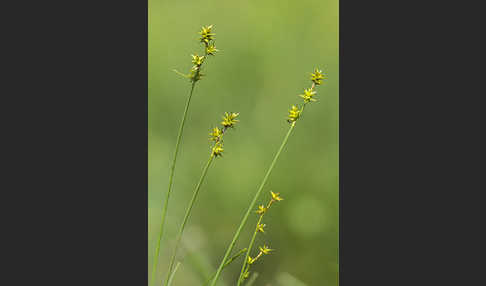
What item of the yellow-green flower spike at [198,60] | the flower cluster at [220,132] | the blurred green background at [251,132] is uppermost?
the blurred green background at [251,132]

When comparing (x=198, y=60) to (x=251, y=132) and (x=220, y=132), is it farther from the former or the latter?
(x=251, y=132)

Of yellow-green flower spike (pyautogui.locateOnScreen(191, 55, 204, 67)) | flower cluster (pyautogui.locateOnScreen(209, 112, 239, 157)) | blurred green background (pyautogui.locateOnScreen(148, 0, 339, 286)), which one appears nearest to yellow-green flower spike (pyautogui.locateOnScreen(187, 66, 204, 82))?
yellow-green flower spike (pyautogui.locateOnScreen(191, 55, 204, 67))

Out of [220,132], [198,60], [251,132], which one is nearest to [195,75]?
[198,60]

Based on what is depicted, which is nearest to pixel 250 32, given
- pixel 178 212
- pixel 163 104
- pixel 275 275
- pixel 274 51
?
pixel 274 51

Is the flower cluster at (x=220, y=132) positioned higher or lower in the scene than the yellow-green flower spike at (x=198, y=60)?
lower

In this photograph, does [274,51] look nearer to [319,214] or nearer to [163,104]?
[163,104]

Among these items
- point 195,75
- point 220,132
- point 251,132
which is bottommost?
point 220,132

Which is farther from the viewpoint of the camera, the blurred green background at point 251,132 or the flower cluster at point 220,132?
the blurred green background at point 251,132

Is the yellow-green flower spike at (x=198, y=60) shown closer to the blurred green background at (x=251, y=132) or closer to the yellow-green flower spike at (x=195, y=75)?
the yellow-green flower spike at (x=195, y=75)

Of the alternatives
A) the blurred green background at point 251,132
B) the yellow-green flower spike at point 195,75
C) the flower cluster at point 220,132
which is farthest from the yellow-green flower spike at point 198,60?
the blurred green background at point 251,132
